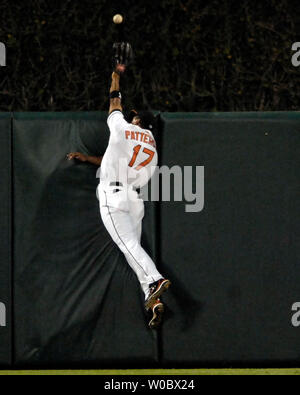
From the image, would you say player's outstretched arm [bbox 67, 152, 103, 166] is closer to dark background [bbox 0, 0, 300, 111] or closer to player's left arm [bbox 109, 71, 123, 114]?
player's left arm [bbox 109, 71, 123, 114]

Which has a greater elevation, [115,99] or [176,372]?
[115,99]

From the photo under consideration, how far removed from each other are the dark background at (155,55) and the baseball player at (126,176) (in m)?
2.12

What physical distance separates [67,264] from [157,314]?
2.78 ft

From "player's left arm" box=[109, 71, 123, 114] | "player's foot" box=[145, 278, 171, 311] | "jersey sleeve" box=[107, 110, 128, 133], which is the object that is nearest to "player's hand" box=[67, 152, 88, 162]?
"jersey sleeve" box=[107, 110, 128, 133]

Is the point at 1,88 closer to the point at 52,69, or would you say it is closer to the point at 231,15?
the point at 52,69

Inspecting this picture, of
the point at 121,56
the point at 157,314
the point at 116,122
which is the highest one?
the point at 121,56

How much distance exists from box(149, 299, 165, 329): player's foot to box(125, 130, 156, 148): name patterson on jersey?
4.17 ft

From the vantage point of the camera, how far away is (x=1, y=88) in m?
9.28

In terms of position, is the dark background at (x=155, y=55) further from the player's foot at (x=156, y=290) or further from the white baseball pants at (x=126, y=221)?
the player's foot at (x=156, y=290)

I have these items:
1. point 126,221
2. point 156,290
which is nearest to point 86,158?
point 126,221

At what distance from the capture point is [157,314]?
277 inches

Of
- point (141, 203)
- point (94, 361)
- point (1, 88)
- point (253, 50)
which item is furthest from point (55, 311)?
point (253, 50)

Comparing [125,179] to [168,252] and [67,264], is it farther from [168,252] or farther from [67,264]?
[67,264]

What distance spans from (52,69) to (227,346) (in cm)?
369
